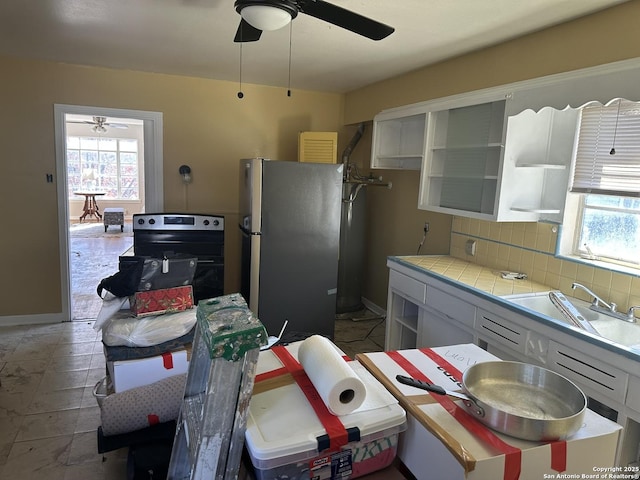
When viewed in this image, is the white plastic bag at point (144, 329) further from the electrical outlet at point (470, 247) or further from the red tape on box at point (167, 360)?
the electrical outlet at point (470, 247)

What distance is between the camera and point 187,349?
212 centimetres

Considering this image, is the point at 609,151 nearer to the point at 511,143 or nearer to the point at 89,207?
the point at 511,143

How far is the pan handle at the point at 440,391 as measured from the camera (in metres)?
0.93

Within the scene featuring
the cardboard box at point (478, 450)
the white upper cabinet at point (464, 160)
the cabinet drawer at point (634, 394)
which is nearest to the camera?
the cardboard box at point (478, 450)

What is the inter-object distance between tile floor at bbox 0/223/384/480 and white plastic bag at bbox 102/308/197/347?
0.68m

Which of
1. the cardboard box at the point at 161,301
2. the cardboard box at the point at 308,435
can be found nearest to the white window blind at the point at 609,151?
the cardboard box at the point at 308,435

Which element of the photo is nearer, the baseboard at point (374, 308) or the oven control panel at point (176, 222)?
the oven control panel at point (176, 222)

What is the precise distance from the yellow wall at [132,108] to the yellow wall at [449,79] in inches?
37.6

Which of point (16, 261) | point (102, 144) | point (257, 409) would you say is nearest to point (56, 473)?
point (257, 409)

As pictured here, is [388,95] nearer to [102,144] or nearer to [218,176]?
[218,176]

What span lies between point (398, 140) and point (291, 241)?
134cm

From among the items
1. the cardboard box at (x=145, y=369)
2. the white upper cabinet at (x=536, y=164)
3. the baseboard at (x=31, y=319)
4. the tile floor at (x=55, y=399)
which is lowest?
the tile floor at (x=55, y=399)

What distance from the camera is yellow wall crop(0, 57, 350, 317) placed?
371 cm

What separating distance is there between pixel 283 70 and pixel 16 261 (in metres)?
2.93
